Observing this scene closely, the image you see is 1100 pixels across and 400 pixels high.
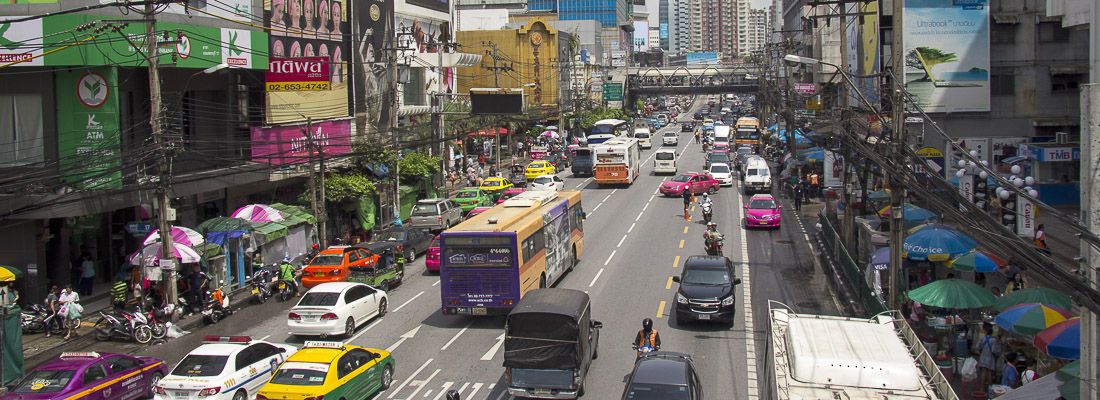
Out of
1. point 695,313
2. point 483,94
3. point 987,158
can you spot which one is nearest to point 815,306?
point 695,313

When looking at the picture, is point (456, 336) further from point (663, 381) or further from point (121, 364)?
point (663, 381)

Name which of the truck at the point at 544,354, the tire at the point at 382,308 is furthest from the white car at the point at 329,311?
the truck at the point at 544,354

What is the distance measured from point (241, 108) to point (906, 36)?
30.3 m

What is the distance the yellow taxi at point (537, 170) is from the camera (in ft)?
200

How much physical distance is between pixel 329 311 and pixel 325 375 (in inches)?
259

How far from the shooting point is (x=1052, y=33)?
44562 millimetres

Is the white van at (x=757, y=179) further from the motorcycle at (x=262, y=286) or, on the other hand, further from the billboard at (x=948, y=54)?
the motorcycle at (x=262, y=286)

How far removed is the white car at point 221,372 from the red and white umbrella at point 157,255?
26.7ft

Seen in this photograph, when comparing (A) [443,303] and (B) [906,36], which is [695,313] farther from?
(B) [906,36]

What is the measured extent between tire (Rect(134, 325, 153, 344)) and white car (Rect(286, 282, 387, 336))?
3597 mm

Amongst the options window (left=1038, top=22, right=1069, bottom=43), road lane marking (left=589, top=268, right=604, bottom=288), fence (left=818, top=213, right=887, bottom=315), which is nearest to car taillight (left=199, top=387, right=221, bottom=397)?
fence (left=818, top=213, right=887, bottom=315)

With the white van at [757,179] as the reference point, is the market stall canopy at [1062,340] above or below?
below

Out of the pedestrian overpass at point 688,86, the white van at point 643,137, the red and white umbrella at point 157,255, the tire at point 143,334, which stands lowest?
the tire at point 143,334

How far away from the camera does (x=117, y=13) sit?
3167cm
